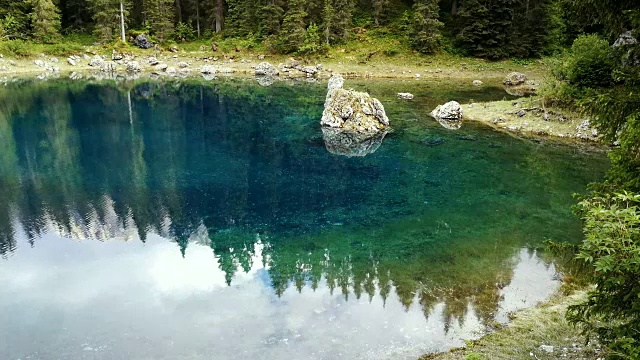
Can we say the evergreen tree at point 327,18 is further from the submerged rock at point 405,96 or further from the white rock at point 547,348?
the white rock at point 547,348

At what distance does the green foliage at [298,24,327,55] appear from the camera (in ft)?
237

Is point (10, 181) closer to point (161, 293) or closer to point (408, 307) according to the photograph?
point (161, 293)

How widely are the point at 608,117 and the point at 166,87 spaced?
178 ft

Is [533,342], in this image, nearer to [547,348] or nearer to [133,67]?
[547,348]

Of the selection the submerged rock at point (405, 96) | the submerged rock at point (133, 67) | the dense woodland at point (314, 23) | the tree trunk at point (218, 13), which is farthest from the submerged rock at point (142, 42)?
the submerged rock at point (405, 96)

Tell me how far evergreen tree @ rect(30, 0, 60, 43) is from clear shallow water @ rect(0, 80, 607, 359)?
130ft

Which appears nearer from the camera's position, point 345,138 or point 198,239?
point 198,239

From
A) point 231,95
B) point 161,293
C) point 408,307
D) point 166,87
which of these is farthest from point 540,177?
point 166,87

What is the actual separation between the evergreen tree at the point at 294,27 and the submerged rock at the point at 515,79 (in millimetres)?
29667

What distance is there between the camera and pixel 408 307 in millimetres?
15375

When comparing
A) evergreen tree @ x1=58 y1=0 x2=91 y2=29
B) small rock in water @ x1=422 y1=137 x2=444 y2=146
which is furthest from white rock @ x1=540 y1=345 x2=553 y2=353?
evergreen tree @ x1=58 y1=0 x2=91 y2=29

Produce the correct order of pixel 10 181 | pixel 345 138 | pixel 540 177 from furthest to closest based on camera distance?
1. pixel 345 138
2. pixel 540 177
3. pixel 10 181

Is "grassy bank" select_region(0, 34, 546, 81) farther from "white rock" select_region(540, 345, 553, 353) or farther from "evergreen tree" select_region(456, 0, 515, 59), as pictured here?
"white rock" select_region(540, 345, 553, 353)

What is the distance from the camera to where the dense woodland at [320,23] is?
231ft
